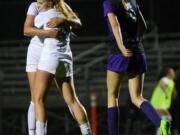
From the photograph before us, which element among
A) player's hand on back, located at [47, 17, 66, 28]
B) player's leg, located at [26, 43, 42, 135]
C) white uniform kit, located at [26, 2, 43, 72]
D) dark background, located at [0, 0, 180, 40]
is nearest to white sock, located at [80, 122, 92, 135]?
player's leg, located at [26, 43, 42, 135]

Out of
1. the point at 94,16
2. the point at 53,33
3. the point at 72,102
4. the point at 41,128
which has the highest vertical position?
the point at 53,33

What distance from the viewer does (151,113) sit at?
10289mm

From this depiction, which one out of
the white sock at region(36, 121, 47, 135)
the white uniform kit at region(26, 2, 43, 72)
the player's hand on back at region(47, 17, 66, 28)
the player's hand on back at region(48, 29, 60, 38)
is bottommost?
the white sock at region(36, 121, 47, 135)

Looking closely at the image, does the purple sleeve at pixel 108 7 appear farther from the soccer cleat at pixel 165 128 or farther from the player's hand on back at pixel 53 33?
the soccer cleat at pixel 165 128

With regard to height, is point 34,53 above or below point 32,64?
above

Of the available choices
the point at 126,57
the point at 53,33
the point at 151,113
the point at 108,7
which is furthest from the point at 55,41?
the point at 151,113

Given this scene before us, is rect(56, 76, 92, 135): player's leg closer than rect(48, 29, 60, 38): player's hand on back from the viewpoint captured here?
No

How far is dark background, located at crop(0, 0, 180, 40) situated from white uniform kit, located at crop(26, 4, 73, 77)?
1339 cm

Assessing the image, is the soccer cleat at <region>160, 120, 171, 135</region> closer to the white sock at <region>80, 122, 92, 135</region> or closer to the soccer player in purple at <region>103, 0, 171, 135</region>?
the soccer player in purple at <region>103, 0, 171, 135</region>

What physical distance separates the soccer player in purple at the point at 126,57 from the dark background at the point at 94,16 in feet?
43.1

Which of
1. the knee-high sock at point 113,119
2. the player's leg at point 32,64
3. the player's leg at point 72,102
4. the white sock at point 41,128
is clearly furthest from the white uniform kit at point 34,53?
the knee-high sock at point 113,119

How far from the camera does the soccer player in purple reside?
1022 centimetres

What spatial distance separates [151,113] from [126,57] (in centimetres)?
78

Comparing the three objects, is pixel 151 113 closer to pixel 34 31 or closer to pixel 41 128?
pixel 41 128
